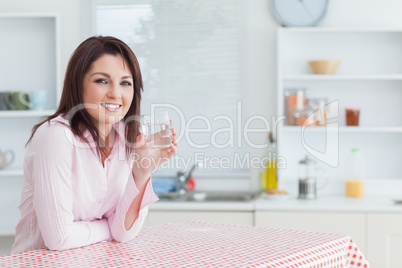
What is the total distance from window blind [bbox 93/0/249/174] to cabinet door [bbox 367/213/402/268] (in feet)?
3.41

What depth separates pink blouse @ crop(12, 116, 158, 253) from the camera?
1836 mm

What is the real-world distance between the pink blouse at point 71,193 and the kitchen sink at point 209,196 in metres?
1.71

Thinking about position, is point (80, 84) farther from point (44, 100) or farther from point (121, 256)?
point (44, 100)

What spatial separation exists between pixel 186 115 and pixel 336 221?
1.31m

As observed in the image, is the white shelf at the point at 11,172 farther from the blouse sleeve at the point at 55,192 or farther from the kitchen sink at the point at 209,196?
the blouse sleeve at the point at 55,192

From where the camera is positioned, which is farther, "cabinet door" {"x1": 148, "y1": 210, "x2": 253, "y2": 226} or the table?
"cabinet door" {"x1": 148, "y1": 210, "x2": 253, "y2": 226}

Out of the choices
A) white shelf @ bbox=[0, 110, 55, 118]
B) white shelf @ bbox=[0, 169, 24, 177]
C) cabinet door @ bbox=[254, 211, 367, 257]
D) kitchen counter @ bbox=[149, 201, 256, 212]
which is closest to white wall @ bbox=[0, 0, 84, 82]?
white shelf @ bbox=[0, 110, 55, 118]

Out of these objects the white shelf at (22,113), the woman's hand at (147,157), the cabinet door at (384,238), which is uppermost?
the white shelf at (22,113)

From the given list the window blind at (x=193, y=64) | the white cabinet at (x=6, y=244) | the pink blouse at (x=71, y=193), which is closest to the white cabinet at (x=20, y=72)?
the white cabinet at (x=6, y=244)

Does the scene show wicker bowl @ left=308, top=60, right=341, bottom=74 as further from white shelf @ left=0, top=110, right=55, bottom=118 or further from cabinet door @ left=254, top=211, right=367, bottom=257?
white shelf @ left=0, top=110, right=55, bottom=118

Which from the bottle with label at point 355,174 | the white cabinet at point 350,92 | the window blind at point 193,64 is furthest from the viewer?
the window blind at point 193,64

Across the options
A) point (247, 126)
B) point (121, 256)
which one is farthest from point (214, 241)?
point (247, 126)

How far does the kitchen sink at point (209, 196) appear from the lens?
12.6 ft

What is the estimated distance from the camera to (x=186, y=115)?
4.25 m
